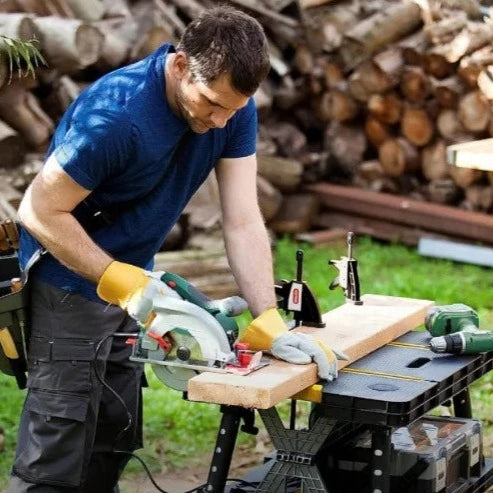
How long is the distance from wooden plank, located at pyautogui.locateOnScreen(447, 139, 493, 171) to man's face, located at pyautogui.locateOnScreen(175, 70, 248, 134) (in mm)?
1737

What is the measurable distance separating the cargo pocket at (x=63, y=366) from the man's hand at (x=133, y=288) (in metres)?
0.35

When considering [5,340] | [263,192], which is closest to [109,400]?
[5,340]

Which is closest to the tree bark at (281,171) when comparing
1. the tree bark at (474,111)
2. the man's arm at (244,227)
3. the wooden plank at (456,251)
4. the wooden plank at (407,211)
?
the wooden plank at (407,211)

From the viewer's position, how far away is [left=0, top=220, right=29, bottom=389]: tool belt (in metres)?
3.99

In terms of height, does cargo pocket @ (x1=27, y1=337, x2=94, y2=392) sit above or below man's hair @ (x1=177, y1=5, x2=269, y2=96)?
below

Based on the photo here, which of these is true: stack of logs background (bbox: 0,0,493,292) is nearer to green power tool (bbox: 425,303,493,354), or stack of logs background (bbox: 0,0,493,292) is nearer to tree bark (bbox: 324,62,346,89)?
tree bark (bbox: 324,62,346,89)

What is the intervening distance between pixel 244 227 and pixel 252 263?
0.13 meters

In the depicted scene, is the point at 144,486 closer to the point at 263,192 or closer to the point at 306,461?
the point at 306,461

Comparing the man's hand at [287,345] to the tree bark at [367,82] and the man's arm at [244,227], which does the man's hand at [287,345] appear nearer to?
the man's arm at [244,227]

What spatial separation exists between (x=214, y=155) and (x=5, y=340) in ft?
3.07

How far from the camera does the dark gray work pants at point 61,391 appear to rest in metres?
3.88

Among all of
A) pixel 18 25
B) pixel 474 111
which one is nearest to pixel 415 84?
pixel 474 111

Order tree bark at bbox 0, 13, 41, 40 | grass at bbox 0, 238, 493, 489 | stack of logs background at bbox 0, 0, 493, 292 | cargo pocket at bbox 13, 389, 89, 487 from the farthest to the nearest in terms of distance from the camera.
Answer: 1. stack of logs background at bbox 0, 0, 493, 292
2. tree bark at bbox 0, 13, 41, 40
3. grass at bbox 0, 238, 493, 489
4. cargo pocket at bbox 13, 389, 89, 487

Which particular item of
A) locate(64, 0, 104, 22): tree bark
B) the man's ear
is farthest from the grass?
the man's ear
